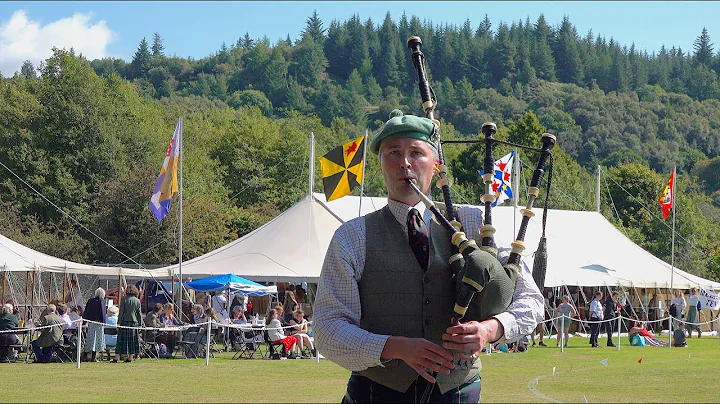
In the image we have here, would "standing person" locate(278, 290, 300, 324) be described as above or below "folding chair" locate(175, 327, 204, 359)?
above

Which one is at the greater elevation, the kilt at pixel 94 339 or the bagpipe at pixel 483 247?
the bagpipe at pixel 483 247

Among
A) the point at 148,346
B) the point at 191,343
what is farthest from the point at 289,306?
the point at 148,346

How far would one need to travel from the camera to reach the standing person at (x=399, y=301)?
9.88 ft

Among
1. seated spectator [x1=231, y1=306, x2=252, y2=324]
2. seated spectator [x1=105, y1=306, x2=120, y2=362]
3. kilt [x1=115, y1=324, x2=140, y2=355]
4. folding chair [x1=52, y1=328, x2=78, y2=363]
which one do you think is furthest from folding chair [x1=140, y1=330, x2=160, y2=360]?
seated spectator [x1=231, y1=306, x2=252, y2=324]

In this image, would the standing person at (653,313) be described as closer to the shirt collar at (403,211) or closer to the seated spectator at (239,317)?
the seated spectator at (239,317)

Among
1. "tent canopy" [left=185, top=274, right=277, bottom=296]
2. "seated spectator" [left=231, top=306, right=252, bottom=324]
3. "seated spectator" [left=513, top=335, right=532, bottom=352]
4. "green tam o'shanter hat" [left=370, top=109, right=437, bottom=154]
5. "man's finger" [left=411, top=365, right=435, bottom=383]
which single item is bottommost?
"seated spectator" [left=513, top=335, right=532, bottom=352]

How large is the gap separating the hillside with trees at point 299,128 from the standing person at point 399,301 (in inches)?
1440

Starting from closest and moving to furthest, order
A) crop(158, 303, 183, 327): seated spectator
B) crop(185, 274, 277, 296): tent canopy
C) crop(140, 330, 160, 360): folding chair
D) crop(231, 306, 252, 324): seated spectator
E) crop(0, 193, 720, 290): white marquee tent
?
crop(140, 330, 160, 360): folding chair → crop(158, 303, 183, 327): seated spectator → crop(231, 306, 252, 324): seated spectator → crop(185, 274, 277, 296): tent canopy → crop(0, 193, 720, 290): white marquee tent

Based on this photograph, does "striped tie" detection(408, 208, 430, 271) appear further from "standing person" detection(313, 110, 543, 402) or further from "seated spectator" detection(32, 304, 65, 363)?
"seated spectator" detection(32, 304, 65, 363)

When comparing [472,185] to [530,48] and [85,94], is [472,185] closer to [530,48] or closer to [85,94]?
[85,94]

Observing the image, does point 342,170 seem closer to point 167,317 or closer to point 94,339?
point 167,317

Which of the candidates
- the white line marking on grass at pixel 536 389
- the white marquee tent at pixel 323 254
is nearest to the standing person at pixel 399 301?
the white line marking on grass at pixel 536 389

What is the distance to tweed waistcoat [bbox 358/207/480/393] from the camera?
10.1 ft

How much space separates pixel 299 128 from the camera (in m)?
98.3
